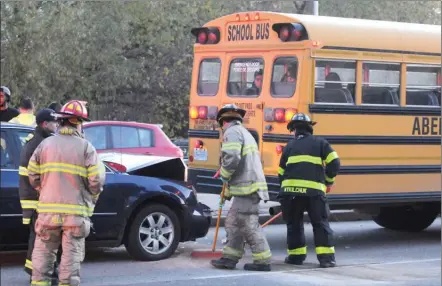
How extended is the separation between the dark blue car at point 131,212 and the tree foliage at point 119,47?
10.1 m

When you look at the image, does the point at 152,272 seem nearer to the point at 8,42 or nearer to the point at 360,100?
the point at 360,100

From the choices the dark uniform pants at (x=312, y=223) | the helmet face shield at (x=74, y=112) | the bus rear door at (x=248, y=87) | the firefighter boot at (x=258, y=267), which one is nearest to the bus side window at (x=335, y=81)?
the bus rear door at (x=248, y=87)

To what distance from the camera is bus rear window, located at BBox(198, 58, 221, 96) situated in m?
12.0

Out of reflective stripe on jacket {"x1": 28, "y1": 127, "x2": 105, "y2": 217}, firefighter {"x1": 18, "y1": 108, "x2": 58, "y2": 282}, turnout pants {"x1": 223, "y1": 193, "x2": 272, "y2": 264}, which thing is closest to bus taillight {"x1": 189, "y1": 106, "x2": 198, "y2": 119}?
turnout pants {"x1": 223, "y1": 193, "x2": 272, "y2": 264}

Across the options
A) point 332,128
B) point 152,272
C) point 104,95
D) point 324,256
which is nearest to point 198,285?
point 152,272

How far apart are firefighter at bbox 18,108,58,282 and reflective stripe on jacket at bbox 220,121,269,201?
194 cm

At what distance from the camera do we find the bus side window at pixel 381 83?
1129 cm

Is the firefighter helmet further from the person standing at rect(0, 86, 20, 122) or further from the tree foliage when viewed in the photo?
the tree foliage

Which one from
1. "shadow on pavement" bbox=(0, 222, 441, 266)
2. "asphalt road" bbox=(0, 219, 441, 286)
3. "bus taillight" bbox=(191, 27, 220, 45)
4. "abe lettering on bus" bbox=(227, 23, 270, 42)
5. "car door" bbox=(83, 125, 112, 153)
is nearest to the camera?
"asphalt road" bbox=(0, 219, 441, 286)

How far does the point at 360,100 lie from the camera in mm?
11211

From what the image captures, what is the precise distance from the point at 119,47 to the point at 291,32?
12.2 metres

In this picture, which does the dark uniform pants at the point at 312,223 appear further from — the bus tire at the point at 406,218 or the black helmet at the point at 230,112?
the bus tire at the point at 406,218

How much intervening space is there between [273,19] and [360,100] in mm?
1441

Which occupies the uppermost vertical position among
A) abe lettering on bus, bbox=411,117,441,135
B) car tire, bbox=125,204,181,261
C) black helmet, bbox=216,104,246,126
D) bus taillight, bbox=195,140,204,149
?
black helmet, bbox=216,104,246,126
